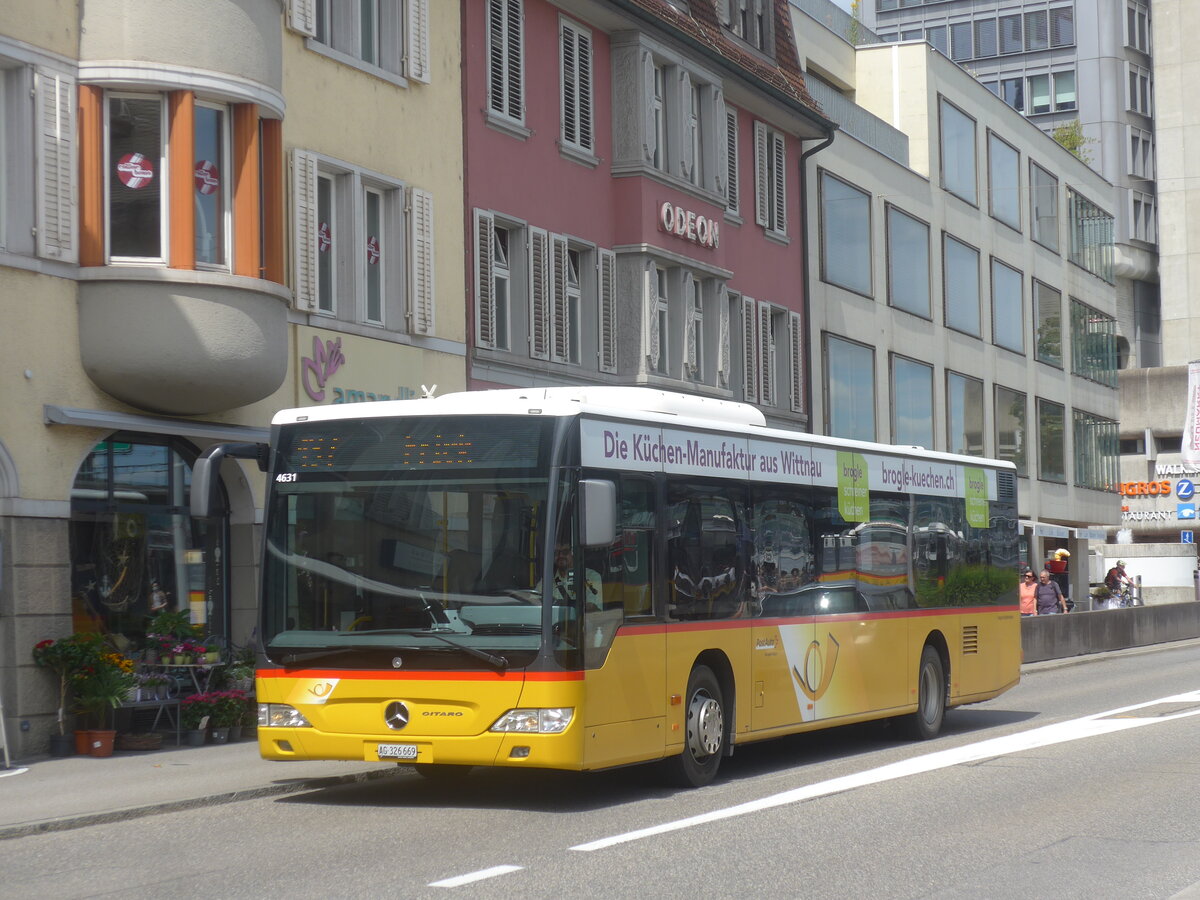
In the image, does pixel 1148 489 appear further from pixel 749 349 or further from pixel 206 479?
pixel 206 479

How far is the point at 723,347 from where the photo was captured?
2978cm

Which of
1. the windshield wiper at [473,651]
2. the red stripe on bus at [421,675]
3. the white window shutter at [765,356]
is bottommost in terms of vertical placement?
the red stripe on bus at [421,675]

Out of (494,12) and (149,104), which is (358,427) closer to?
(149,104)

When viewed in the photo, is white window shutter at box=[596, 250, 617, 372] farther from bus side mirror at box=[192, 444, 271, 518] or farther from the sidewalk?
bus side mirror at box=[192, 444, 271, 518]

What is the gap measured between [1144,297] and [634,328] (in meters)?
70.3

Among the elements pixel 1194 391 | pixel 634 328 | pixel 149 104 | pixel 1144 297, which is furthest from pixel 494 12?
pixel 1144 297

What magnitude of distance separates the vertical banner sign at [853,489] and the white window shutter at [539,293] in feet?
28.8

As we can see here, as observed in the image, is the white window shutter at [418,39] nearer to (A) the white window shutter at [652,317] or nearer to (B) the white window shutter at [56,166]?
(A) the white window shutter at [652,317]

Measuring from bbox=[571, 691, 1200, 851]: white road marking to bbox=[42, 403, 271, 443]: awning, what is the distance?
301 inches

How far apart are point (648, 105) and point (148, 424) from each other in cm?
1194

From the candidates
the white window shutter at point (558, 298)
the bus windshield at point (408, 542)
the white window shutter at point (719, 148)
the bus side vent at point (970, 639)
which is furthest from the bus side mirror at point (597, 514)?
the white window shutter at point (719, 148)

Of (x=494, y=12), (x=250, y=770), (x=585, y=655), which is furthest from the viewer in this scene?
(x=494, y=12)

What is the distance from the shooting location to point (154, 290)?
57.3 feet

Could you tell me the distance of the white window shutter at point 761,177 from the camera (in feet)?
107
